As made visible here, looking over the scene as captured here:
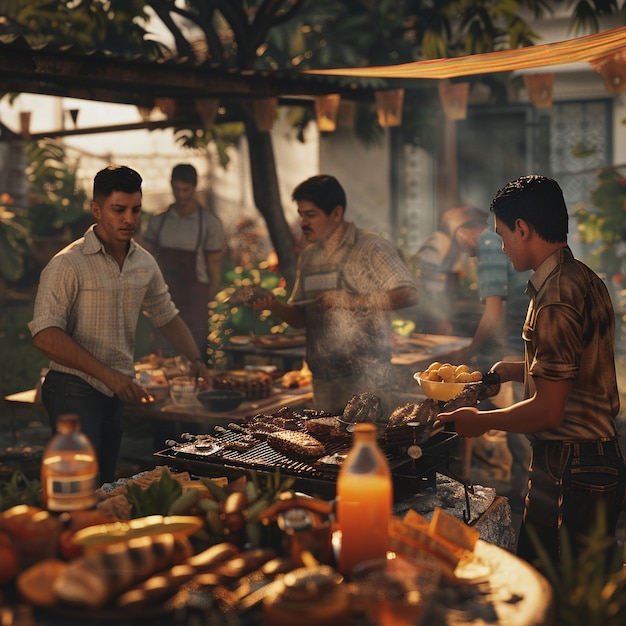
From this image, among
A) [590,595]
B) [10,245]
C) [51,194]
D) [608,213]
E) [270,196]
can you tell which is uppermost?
[51,194]

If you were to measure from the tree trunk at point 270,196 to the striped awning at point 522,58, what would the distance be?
380 cm

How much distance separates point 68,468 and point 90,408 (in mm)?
2533

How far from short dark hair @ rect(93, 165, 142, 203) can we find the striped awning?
109 inches

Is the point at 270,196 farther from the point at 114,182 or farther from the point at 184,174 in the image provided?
the point at 114,182

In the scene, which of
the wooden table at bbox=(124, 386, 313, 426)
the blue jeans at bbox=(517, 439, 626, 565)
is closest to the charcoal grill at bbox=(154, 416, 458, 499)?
the blue jeans at bbox=(517, 439, 626, 565)

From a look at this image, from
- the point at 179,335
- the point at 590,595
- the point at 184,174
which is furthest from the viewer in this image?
the point at 184,174

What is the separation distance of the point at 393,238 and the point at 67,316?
38.8ft

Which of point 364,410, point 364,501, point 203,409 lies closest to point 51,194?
point 203,409

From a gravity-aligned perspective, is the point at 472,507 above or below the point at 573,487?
below

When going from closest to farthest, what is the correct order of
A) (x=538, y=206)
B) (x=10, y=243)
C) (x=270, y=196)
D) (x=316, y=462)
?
(x=538, y=206) → (x=316, y=462) → (x=270, y=196) → (x=10, y=243)

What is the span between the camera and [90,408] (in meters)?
5.48

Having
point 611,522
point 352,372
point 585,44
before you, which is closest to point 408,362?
point 352,372

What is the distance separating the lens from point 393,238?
659 inches

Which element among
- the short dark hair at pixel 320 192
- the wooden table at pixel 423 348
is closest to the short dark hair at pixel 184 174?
the wooden table at pixel 423 348
